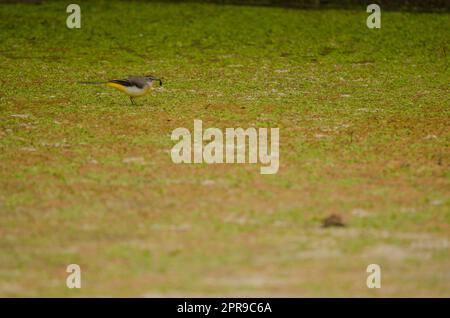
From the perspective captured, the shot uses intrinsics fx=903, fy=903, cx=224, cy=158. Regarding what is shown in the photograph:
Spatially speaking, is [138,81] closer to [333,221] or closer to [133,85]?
[133,85]

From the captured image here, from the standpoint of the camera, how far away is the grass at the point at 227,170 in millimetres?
4418

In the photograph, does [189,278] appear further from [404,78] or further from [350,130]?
[404,78]

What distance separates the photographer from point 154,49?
1198 cm

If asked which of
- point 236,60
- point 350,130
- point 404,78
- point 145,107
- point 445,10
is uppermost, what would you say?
point 445,10

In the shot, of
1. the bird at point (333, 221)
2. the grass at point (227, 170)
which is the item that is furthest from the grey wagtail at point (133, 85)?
the bird at point (333, 221)

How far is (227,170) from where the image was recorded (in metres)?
6.24

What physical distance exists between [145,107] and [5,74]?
2.49 m

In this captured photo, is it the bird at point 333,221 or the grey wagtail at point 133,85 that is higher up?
the grey wagtail at point 133,85

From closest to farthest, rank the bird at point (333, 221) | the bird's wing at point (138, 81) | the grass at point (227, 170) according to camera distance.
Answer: the grass at point (227, 170) → the bird at point (333, 221) → the bird's wing at point (138, 81)

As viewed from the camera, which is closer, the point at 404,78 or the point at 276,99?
the point at 276,99

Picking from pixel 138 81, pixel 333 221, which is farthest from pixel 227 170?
pixel 138 81

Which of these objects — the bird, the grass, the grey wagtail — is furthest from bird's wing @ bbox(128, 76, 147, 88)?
the bird

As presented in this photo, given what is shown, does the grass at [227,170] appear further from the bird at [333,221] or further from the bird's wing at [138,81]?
the bird's wing at [138,81]
